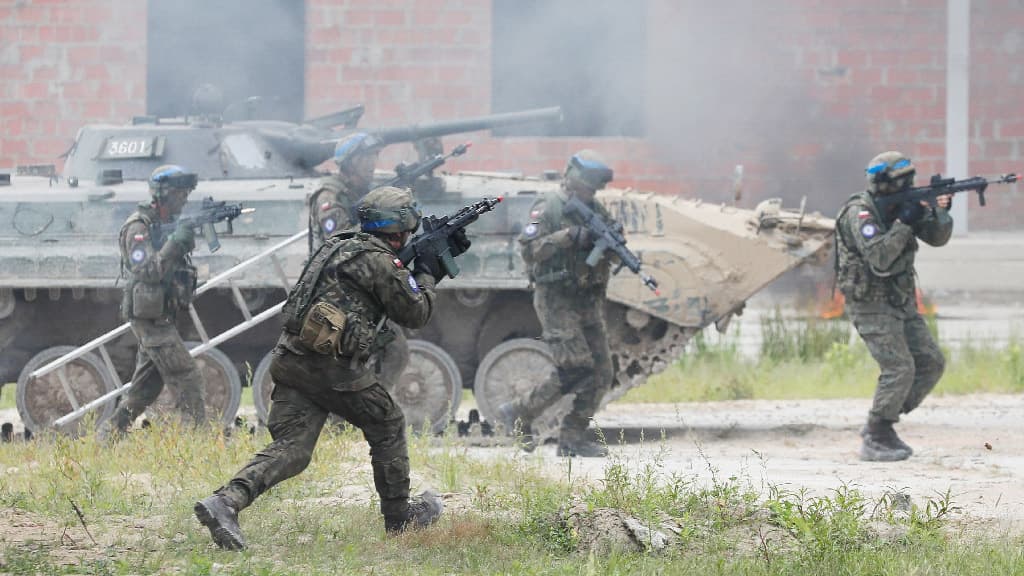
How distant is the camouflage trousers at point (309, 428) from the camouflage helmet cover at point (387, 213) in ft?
2.02

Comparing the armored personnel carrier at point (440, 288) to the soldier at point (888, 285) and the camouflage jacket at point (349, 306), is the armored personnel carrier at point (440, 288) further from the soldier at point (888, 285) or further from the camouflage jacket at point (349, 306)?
the camouflage jacket at point (349, 306)

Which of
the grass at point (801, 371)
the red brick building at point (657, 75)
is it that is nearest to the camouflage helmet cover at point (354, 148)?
the grass at point (801, 371)

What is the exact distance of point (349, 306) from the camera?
627 cm

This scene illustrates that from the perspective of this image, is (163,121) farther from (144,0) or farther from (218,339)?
(144,0)

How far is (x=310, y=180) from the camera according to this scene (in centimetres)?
1130

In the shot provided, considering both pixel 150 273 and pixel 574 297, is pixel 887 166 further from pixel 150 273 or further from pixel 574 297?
pixel 150 273

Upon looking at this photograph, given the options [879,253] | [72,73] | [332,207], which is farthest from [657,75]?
[332,207]

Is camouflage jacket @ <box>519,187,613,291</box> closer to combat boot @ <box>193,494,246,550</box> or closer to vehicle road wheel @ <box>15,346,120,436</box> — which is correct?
vehicle road wheel @ <box>15,346,120,436</box>

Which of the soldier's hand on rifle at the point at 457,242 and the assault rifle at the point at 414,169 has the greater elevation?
the assault rifle at the point at 414,169

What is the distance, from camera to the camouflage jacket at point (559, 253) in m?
9.32

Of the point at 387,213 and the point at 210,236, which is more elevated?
the point at 387,213

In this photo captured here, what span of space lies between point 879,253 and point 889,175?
1.53 ft

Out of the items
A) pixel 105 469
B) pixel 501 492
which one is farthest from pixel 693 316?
pixel 105 469

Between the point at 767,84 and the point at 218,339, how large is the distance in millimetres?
7618
